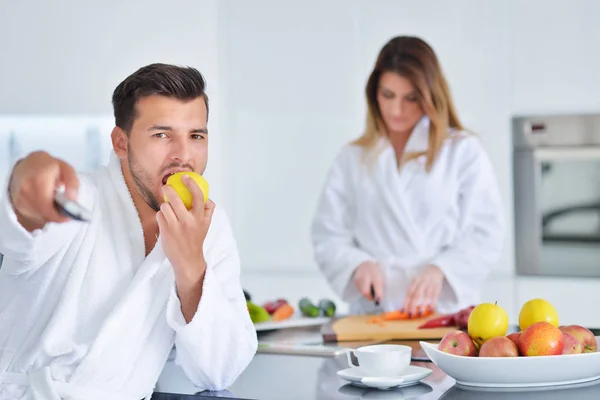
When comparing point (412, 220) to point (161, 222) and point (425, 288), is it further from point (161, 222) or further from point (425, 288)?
point (161, 222)

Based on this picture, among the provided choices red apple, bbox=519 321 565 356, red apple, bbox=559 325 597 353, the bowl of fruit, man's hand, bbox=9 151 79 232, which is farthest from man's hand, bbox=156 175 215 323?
red apple, bbox=559 325 597 353

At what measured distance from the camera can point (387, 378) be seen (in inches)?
67.8

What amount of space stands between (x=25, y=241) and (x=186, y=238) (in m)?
0.27

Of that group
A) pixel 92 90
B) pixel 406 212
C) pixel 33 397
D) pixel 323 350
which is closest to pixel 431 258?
pixel 406 212

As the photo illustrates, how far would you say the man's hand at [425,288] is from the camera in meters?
2.63

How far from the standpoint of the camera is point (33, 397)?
158 centimetres

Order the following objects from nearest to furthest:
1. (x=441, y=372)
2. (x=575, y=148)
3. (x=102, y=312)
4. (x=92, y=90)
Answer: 1. (x=102, y=312)
2. (x=441, y=372)
3. (x=92, y=90)
4. (x=575, y=148)

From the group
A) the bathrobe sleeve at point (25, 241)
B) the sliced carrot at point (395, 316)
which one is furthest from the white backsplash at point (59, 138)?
the bathrobe sleeve at point (25, 241)

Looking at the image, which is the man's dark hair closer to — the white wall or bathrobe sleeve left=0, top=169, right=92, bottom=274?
bathrobe sleeve left=0, top=169, right=92, bottom=274

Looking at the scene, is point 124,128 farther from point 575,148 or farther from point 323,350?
point 575,148

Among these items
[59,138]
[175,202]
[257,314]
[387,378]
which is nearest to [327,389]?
[387,378]

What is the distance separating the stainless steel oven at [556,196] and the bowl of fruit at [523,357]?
2177mm

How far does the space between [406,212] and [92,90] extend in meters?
1.32

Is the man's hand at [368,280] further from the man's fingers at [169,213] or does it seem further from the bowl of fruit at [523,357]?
the man's fingers at [169,213]
